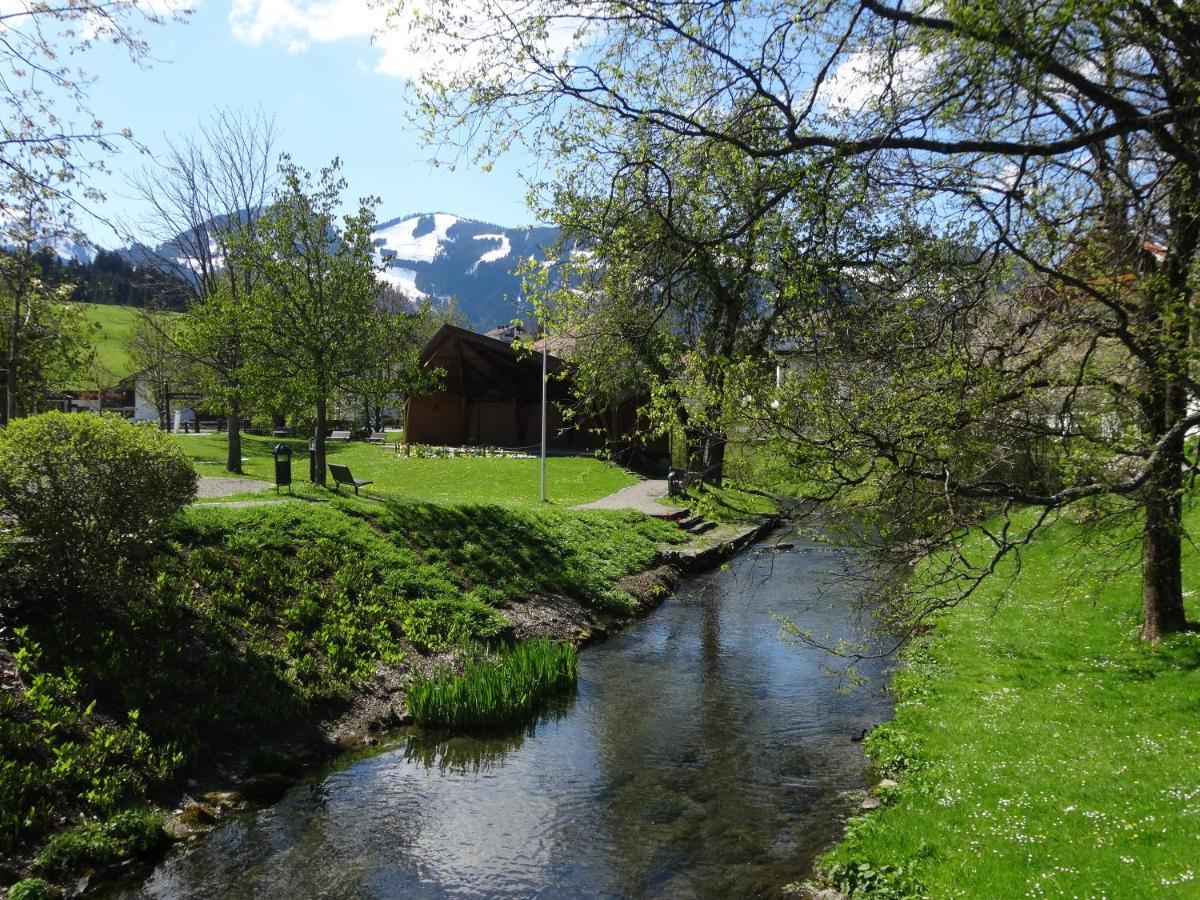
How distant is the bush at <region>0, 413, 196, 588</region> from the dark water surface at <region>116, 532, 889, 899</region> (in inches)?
161

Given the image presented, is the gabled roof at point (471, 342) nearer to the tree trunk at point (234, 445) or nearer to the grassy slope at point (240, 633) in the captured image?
the tree trunk at point (234, 445)

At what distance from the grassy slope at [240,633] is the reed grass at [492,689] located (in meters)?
1.19

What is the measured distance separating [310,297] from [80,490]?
12791mm

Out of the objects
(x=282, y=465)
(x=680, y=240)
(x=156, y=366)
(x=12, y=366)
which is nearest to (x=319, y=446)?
(x=282, y=465)

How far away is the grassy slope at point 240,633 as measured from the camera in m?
8.54

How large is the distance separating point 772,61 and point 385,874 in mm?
8348

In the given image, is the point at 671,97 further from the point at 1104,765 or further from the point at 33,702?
the point at 33,702

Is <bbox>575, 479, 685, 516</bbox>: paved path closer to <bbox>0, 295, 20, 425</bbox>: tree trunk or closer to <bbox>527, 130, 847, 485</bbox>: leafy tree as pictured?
<bbox>0, 295, 20, 425</bbox>: tree trunk

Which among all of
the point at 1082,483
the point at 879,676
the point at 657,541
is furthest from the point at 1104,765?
the point at 657,541

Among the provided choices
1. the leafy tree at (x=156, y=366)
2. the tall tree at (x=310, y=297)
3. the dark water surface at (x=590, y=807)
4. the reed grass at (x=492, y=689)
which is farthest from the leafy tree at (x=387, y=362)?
the leafy tree at (x=156, y=366)

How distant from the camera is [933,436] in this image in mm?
6844

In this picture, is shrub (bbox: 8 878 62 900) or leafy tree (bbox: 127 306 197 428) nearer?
shrub (bbox: 8 878 62 900)

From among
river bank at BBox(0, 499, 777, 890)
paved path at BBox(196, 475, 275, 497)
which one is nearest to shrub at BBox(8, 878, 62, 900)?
river bank at BBox(0, 499, 777, 890)

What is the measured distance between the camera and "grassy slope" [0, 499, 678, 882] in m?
8.54
